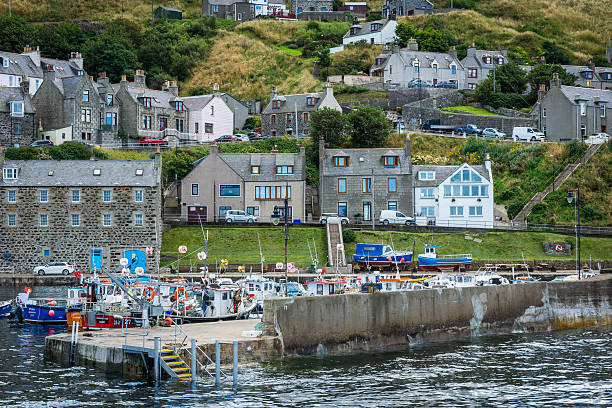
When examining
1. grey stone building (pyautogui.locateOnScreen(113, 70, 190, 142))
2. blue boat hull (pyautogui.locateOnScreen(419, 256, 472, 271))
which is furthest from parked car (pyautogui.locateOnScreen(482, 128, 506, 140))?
grey stone building (pyautogui.locateOnScreen(113, 70, 190, 142))

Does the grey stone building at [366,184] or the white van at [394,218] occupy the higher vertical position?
the grey stone building at [366,184]

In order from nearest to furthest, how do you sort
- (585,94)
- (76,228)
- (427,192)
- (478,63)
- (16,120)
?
(76,228)
(427,192)
(16,120)
(585,94)
(478,63)

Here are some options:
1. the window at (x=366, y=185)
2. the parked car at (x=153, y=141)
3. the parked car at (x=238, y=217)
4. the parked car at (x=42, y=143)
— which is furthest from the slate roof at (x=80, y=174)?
the window at (x=366, y=185)

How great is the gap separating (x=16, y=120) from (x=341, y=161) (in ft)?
104

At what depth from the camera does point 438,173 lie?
260 feet

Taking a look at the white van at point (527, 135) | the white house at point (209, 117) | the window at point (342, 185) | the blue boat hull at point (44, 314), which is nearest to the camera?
the blue boat hull at point (44, 314)

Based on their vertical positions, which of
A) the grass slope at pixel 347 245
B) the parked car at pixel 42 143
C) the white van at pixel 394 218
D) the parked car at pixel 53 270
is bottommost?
the parked car at pixel 53 270

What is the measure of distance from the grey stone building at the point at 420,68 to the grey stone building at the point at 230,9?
42402mm

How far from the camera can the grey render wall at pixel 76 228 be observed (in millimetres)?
70438

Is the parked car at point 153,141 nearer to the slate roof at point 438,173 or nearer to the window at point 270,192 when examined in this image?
the window at point 270,192

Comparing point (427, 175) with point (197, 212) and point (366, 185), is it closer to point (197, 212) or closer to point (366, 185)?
point (366, 185)

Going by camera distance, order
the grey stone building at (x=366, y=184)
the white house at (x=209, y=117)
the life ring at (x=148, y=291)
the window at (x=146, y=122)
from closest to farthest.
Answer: the life ring at (x=148, y=291)
the grey stone building at (x=366, y=184)
the window at (x=146, y=122)
the white house at (x=209, y=117)

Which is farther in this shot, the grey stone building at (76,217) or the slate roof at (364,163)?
the slate roof at (364,163)

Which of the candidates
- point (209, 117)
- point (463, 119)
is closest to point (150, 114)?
point (209, 117)
